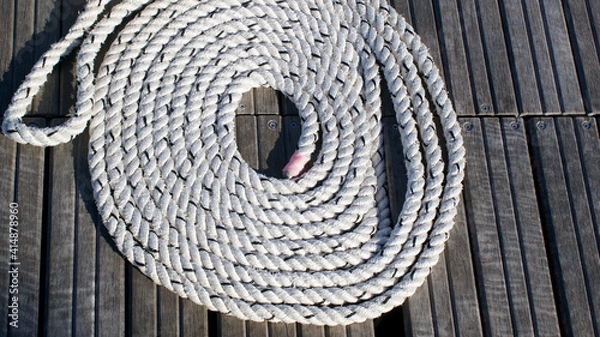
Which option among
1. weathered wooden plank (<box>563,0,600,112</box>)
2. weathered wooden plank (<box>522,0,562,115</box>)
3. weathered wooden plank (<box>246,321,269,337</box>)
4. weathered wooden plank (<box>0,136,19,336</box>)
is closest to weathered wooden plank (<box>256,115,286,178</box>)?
weathered wooden plank (<box>246,321,269,337</box>)

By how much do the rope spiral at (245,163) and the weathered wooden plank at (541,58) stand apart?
14.3 inches

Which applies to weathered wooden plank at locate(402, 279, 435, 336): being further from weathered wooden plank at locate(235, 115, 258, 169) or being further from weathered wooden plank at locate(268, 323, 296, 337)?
weathered wooden plank at locate(235, 115, 258, 169)

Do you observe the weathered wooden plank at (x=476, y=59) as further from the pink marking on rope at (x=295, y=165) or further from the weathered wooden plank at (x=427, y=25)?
the pink marking on rope at (x=295, y=165)

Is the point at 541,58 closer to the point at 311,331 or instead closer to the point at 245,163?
the point at 245,163

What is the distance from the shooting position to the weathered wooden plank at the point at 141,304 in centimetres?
153

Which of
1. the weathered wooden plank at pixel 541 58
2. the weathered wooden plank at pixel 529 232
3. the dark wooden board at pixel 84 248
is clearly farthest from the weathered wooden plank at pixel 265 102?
the weathered wooden plank at pixel 541 58

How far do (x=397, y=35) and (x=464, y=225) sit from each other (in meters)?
0.61

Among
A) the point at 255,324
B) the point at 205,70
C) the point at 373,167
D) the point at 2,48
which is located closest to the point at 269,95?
the point at 205,70

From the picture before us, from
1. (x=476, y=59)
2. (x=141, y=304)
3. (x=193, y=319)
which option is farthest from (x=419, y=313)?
(x=476, y=59)

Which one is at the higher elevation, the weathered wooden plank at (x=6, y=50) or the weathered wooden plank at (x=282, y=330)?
the weathered wooden plank at (x=6, y=50)

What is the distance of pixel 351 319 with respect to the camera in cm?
154

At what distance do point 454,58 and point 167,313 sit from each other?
118 cm

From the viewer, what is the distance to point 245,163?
1659 mm

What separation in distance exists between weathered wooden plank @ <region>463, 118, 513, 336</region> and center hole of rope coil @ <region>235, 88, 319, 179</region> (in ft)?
1.62
